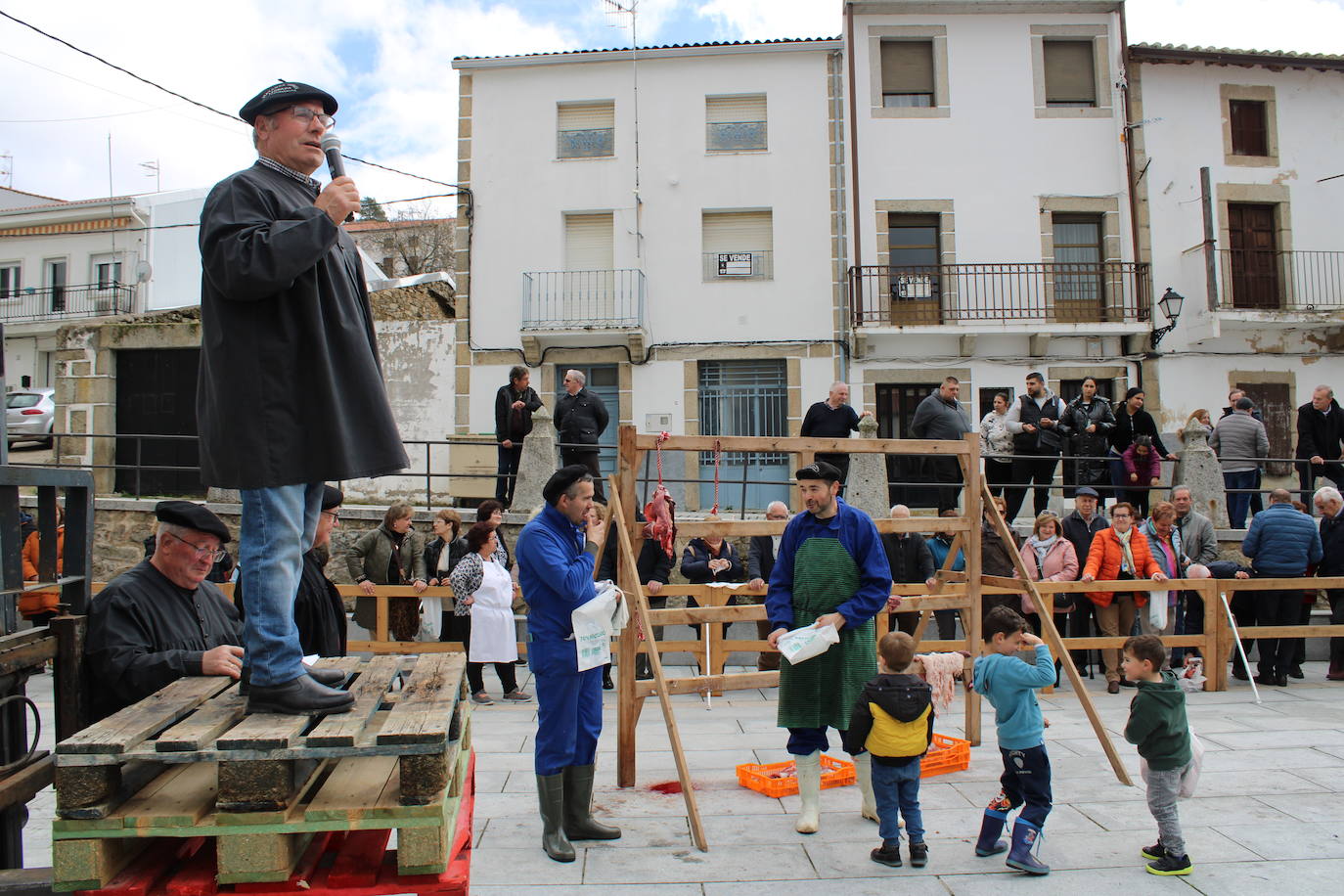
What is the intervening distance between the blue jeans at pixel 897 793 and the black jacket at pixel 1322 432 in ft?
38.9

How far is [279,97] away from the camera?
2738mm

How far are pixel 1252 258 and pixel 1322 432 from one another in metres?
6.78

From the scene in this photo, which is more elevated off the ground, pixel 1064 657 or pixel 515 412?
pixel 515 412

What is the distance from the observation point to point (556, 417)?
41.8 feet

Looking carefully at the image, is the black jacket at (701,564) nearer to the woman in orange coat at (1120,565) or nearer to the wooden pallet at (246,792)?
the woman in orange coat at (1120,565)

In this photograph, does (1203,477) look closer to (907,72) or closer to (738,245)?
(738,245)

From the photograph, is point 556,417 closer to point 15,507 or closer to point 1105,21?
point 15,507

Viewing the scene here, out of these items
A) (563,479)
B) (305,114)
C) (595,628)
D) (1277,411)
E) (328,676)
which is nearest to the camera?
(305,114)

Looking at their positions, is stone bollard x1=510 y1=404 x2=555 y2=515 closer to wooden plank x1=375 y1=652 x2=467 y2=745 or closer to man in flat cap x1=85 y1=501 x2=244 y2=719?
man in flat cap x1=85 y1=501 x2=244 y2=719

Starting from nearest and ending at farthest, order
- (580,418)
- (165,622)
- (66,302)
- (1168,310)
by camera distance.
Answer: (165,622) < (580,418) < (1168,310) < (66,302)

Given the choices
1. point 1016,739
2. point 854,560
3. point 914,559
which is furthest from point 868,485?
point 1016,739

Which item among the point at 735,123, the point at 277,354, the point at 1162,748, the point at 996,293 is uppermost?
the point at 735,123

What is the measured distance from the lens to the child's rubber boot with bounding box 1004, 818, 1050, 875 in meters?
4.46

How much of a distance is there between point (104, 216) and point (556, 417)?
27.6m
